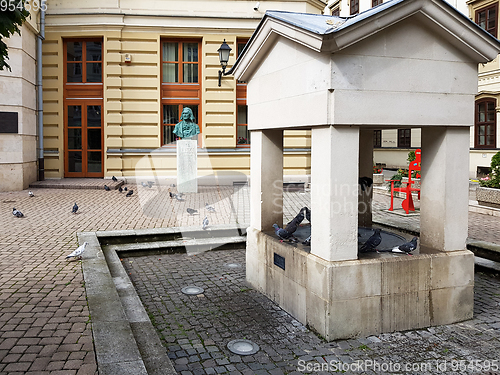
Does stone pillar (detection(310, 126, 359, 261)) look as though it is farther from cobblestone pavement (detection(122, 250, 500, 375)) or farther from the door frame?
the door frame

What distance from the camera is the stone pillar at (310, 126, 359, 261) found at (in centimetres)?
491

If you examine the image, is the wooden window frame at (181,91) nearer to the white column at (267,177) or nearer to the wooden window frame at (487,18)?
the white column at (267,177)

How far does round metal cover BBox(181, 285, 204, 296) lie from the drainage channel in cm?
69

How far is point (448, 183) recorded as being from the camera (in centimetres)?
537

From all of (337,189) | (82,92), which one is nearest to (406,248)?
(337,189)

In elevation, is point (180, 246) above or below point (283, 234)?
below

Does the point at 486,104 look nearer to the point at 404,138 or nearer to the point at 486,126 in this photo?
the point at 486,126

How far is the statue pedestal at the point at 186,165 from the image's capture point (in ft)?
55.8

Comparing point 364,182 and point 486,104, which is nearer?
point 364,182

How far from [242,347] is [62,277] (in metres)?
3.01

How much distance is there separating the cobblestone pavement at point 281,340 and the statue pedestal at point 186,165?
10492 mm

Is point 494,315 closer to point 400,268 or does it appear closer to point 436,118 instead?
point 400,268

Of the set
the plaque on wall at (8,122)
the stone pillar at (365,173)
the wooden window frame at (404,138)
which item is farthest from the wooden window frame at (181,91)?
the wooden window frame at (404,138)

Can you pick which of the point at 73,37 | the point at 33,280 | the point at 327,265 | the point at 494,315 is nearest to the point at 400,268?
the point at 327,265
